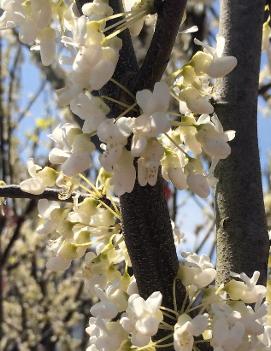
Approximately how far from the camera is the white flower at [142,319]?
2.93 feet

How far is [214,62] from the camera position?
3.00 feet

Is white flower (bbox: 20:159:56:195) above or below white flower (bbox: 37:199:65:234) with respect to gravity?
above

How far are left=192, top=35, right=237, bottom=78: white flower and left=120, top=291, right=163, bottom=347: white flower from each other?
1.10ft

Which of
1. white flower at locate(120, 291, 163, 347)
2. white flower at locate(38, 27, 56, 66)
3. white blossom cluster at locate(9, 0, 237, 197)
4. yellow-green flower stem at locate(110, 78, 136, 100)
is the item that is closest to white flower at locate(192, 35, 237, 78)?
white blossom cluster at locate(9, 0, 237, 197)

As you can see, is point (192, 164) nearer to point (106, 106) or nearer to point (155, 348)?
point (106, 106)

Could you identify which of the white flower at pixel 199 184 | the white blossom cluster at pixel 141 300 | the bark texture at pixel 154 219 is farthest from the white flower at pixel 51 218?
the white flower at pixel 199 184

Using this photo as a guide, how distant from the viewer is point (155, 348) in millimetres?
1019

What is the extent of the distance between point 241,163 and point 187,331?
1.54 ft

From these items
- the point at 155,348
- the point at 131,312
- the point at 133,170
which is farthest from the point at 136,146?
the point at 155,348

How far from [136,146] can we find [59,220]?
33 cm

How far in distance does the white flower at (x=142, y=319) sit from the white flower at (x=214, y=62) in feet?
1.10

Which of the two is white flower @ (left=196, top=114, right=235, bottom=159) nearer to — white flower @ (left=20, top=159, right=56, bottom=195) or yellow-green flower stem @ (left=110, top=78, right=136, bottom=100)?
yellow-green flower stem @ (left=110, top=78, right=136, bottom=100)

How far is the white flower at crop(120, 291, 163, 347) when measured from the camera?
893mm

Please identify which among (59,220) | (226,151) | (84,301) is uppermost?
(226,151)
